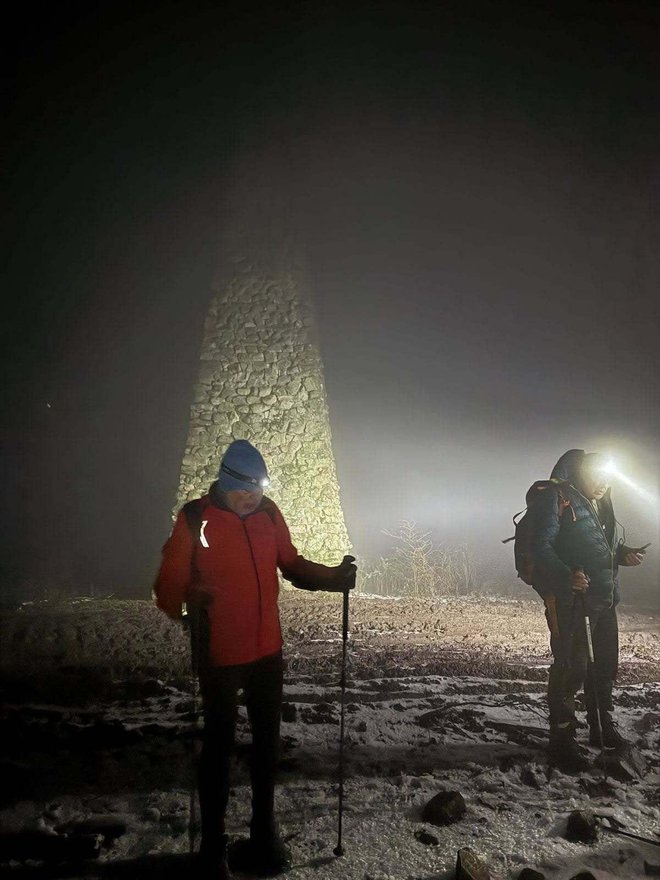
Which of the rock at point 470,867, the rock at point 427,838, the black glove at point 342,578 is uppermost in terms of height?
the black glove at point 342,578

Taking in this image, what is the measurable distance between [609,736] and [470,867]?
1805 mm

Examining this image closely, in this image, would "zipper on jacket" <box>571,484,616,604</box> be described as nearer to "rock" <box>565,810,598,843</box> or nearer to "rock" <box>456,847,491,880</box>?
"rock" <box>565,810,598,843</box>

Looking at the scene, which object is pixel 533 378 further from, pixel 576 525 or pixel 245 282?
pixel 576 525

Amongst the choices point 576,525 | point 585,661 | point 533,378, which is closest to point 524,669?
point 585,661

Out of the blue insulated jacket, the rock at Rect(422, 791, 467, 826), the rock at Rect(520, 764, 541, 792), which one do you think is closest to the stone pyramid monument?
the blue insulated jacket

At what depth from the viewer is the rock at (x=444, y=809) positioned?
9.88ft

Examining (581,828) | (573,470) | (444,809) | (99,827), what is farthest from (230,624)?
(573,470)

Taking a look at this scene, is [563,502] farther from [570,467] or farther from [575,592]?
[575,592]

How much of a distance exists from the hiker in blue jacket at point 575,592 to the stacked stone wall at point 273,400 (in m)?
6.32

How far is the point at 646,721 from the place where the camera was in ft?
14.2

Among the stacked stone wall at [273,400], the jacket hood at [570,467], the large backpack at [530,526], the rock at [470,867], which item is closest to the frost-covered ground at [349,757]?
the rock at [470,867]

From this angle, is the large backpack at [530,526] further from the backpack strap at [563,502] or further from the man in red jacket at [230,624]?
the man in red jacket at [230,624]

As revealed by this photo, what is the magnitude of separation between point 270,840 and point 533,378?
58.5ft

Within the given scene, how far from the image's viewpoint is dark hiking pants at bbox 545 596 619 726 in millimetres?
3781
